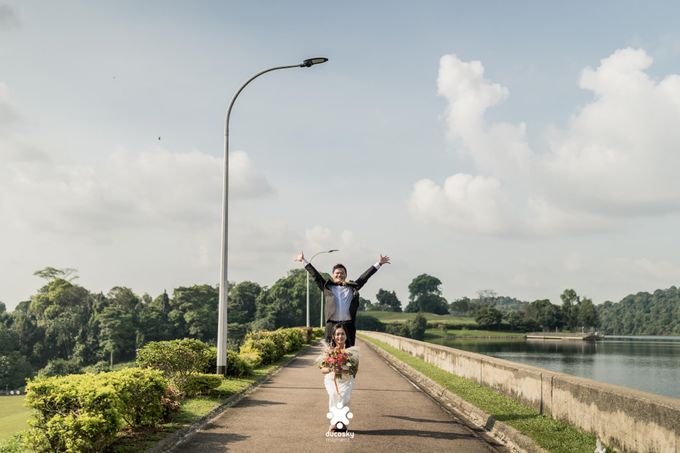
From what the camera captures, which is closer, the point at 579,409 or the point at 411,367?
the point at 579,409

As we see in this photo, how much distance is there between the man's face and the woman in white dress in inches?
32.9

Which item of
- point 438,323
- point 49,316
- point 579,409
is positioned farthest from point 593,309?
point 579,409

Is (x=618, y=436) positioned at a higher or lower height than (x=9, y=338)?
higher

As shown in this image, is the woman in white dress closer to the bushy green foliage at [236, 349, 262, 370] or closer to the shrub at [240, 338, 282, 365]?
the bushy green foliage at [236, 349, 262, 370]

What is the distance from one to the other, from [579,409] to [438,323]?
162 meters

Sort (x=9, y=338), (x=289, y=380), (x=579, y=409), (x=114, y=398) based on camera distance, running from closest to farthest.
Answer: (x=114, y=398), (x=579, y=409), (x=289, y=380), (x=9, y=338)

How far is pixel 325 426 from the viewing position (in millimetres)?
8992

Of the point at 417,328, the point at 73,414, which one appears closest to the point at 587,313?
the point at 417,328

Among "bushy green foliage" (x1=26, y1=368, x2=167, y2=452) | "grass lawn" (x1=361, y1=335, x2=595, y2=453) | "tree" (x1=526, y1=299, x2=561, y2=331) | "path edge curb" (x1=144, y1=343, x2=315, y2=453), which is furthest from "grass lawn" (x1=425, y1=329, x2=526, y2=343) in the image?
"bushy green foliage" (x1=26, y1=368, x2=167, y2=452)

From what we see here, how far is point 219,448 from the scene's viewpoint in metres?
7.53

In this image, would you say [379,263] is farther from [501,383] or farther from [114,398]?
[501,383]

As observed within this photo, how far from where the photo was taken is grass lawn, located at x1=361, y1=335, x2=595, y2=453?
24.3ft

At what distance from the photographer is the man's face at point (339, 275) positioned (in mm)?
8477

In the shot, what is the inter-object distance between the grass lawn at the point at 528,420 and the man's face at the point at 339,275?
11.0ft
